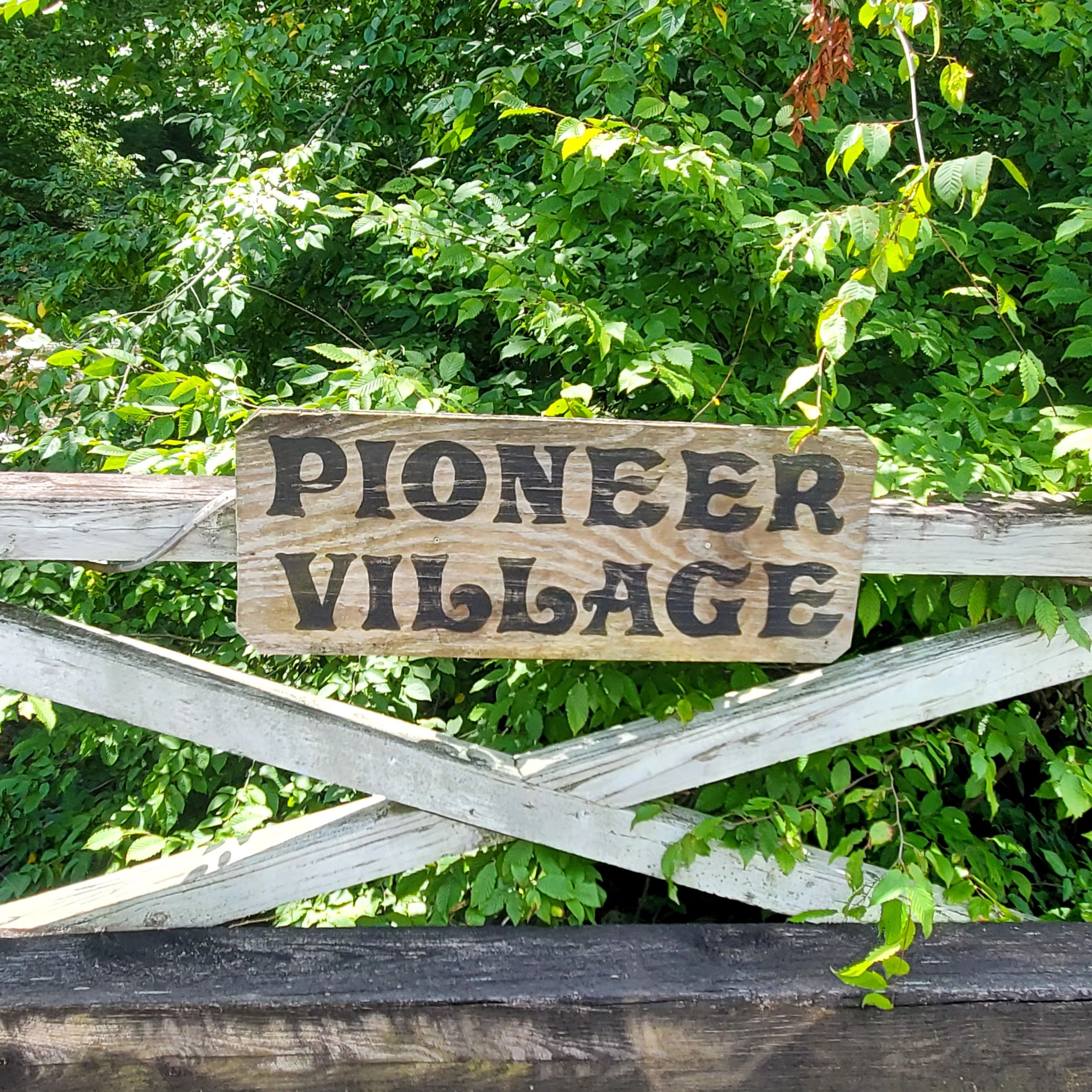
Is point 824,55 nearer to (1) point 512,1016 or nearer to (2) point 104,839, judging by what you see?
(1) point 512,1016

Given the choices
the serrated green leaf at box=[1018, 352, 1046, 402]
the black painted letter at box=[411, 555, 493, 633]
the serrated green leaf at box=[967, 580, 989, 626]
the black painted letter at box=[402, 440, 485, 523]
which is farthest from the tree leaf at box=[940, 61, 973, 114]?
the black painted letter at box=[411, 555, 493, 633]

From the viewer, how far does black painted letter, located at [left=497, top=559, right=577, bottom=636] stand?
3.89 ft

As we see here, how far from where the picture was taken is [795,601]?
124cm

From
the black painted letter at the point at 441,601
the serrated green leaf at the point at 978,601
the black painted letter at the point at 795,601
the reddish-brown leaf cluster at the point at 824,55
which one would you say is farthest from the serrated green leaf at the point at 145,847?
the reddish-brown leaf cluster at the point at 824,55

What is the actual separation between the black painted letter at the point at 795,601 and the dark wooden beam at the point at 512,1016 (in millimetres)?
484

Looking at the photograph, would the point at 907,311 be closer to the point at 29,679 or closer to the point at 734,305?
the point at 734,305

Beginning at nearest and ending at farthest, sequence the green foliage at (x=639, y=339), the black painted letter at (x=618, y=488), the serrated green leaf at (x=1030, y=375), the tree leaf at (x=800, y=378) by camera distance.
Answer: the tree leaf at (x=800, y=378)
the black painted letter at (x=618, y=488)
the serrated green leaf at (x=1030, y=375)
the green foliage at (x=639, y=339)

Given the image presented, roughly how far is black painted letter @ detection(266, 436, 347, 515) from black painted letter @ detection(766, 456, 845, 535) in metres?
0.58

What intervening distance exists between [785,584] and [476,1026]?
2.45 ft

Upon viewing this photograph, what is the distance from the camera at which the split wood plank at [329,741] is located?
1.23 m

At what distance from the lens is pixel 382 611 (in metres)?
1.18

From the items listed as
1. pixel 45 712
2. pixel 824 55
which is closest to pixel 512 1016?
pixel 45 712

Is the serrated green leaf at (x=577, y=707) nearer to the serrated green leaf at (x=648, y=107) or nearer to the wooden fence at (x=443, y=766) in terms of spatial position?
the wooden fence at (x=443, y=766)

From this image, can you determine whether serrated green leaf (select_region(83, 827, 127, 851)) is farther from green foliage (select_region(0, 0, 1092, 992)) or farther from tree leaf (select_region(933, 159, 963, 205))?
tree leaf (select_region(933, 159, 963, 205))
